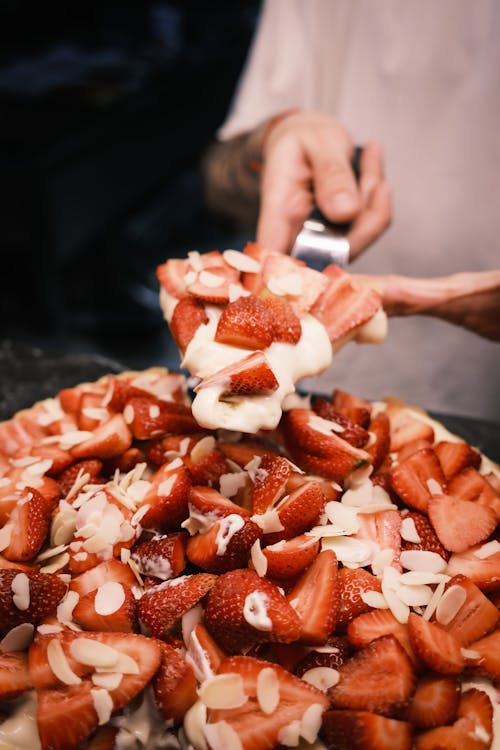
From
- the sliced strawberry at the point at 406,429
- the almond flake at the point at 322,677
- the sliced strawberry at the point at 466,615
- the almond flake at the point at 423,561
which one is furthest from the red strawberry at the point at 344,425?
the almond flake at the point at 322,677

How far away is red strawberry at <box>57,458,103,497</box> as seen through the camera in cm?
152

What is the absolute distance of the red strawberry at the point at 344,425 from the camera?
62.1 inches

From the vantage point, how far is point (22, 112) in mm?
3898

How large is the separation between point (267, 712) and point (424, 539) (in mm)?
519

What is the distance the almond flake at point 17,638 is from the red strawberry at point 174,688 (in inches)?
10.1

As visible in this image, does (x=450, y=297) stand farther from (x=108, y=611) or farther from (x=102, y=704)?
(x=102, y=704)

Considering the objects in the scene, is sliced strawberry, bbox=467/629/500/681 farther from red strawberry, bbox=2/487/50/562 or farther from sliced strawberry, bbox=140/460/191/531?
red strawberry, bbox=2/487/50/562

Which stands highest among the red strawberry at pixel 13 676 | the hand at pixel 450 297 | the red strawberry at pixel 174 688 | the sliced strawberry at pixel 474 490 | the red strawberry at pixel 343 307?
the red strawberry at pixel 343 307

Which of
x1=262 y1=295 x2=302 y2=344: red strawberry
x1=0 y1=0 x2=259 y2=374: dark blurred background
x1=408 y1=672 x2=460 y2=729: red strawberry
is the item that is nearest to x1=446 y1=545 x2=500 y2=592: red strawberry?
x1=408 y1=672 x2=460 y2=729: red strawberry

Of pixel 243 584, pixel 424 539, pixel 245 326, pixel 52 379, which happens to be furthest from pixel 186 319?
pixel 52 379

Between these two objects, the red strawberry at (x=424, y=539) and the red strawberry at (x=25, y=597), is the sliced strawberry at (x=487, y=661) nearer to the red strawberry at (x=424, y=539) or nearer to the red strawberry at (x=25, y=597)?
the red strawberry at (x=424, y=539)

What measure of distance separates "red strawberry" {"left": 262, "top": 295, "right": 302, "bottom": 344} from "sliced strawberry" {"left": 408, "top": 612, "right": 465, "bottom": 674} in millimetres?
579

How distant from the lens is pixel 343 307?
1.51 metres

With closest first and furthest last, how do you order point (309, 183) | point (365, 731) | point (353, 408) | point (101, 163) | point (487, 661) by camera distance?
1. point (365, 731)
2. point (487, 661)
3. point (353, 408)
4. point (309, 183)
5. point (101, 163)
